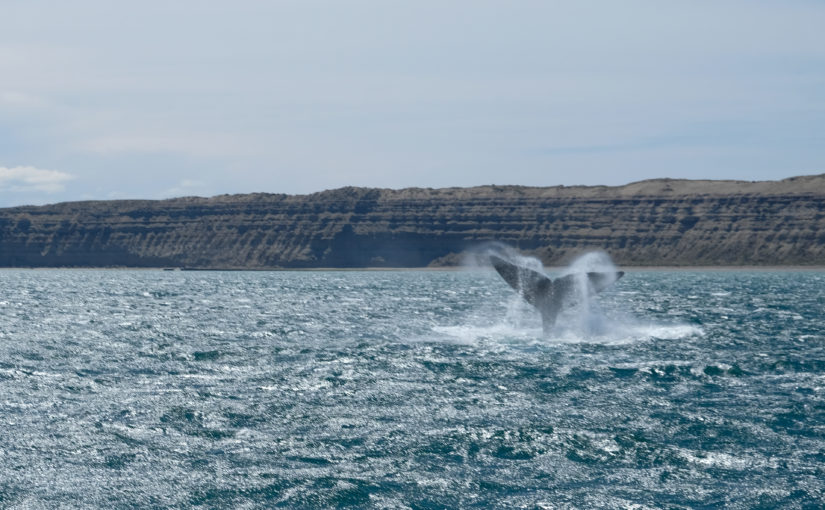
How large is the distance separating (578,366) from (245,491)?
1649 centimetres

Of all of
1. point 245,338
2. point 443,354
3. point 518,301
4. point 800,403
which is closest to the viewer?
point 800,403

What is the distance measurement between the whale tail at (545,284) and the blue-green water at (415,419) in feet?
5.21

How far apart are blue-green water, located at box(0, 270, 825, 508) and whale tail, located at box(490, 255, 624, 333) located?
159 cm

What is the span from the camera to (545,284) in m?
37.9

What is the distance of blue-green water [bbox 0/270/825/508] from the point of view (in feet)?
53.6

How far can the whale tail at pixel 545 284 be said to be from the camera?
117 feet

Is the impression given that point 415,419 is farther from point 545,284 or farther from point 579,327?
point 579,327

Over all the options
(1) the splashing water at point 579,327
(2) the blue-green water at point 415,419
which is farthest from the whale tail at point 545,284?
(2) the blue-green water at point 415,419

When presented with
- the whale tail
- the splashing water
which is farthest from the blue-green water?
the whale tail

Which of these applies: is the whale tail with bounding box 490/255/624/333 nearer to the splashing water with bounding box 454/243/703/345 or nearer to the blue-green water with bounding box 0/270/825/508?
the splashing water with bounding box 454/243/703/345

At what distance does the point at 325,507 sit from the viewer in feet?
50.8

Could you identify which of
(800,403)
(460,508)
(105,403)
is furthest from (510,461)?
(105,403)

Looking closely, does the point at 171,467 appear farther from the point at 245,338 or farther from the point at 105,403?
the point at 245,338

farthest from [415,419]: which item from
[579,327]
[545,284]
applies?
[579,327]
